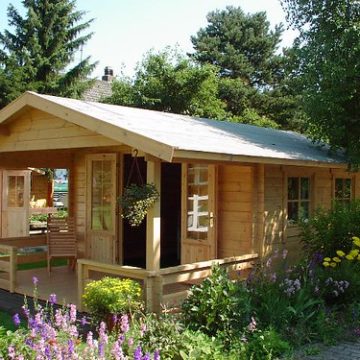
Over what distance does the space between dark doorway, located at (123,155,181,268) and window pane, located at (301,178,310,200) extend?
10.0 ft

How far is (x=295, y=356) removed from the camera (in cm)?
521

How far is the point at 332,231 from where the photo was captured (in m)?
8.28

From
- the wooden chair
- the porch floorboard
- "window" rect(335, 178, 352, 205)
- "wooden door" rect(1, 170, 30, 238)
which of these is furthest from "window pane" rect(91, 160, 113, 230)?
"wooden door" rect(1, 170, 30, 238)

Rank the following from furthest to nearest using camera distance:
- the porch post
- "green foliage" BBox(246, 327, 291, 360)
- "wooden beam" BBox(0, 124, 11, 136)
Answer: "wooden beam" BBox(0, 124, 11, 136)
the porch post
"green foliage" BBox(246, 327, 291, 360)

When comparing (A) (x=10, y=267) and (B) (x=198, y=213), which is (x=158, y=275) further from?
(A) (x=10, y=267)

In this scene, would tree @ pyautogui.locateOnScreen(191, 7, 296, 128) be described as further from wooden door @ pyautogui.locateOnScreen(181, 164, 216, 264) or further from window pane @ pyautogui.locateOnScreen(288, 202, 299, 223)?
wooden door @ pyautogui.locateOnScreen(181, 164, 216, 264)

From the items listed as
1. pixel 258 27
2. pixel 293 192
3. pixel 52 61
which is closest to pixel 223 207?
pixel 293 192

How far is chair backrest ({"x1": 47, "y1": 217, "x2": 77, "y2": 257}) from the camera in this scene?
364 inches

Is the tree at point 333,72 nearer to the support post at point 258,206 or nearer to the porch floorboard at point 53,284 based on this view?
the support post at point 258,206

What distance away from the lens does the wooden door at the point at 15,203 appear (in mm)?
16469

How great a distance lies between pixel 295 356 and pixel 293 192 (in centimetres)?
467

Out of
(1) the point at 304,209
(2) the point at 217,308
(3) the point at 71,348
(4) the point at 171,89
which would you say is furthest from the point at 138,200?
(4) the point at 171,89

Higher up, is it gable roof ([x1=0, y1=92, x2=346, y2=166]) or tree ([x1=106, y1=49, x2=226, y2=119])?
tree ([x1=106, y1=49, x2=226, y2=119])

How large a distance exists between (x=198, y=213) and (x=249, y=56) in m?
28.3
